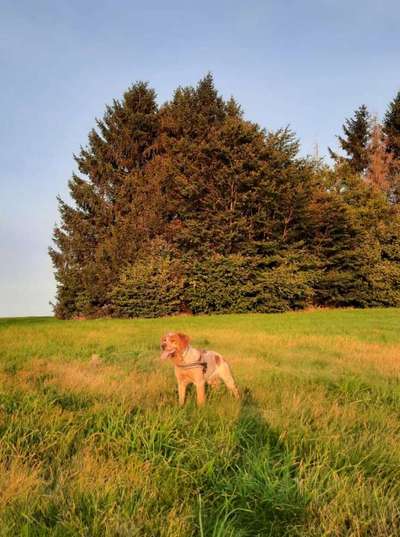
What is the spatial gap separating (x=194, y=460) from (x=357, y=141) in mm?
51734

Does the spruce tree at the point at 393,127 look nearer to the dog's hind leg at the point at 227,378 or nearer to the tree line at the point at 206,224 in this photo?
the tree line at the point at 206,224

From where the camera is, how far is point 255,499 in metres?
2.43

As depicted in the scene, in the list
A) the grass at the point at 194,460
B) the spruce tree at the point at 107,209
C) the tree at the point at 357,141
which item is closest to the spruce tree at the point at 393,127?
the tree at the point at 357,141

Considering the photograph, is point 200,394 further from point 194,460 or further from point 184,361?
point 194,460

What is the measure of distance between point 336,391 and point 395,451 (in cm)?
246

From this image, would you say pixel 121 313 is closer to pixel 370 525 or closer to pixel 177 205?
pixel 177 205

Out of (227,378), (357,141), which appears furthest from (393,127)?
(227,378)

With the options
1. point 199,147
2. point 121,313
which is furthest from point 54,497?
point 199,147

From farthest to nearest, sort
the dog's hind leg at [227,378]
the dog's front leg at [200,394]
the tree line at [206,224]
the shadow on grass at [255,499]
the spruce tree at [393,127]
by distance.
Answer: the spruce tree at [393,127], the tree line at [206,224], the dog's hind leg at [227,378], the dog's front leg at [200,394], the shadow on grass at [255,499]

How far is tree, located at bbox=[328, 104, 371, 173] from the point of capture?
4719 cm

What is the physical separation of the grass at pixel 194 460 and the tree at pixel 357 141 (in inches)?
1841

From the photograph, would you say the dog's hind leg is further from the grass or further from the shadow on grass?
the shadow on grass

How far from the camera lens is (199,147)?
96.1 feet

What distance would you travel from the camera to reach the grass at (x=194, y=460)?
2189mm
